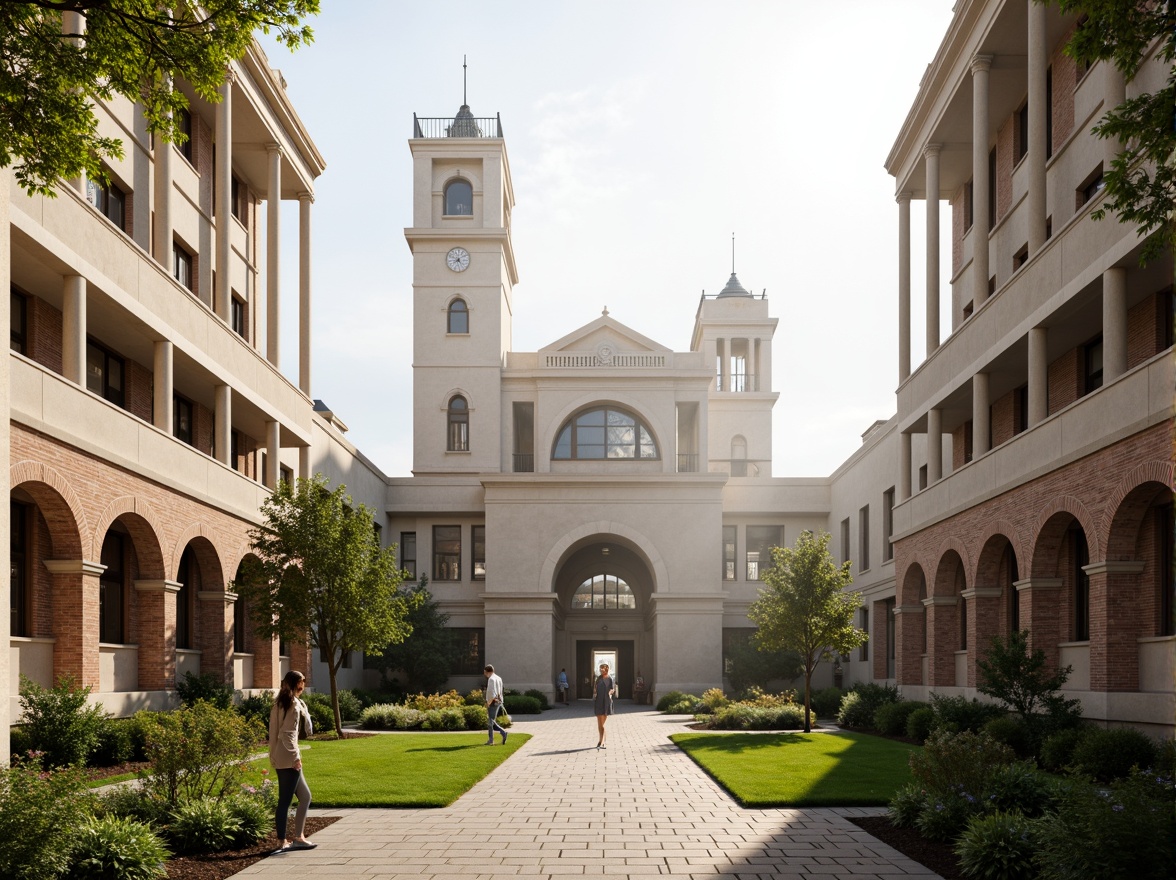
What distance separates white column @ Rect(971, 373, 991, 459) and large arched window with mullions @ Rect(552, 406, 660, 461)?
22.6 metres

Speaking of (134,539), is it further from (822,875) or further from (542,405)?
(542,405)

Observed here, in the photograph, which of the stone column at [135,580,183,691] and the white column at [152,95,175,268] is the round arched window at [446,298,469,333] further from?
the stone column at [135,580,183,691]

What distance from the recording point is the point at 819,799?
1428cm

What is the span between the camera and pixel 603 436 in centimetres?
4709

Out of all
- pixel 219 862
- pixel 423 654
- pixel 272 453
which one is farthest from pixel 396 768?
pixel 423 654

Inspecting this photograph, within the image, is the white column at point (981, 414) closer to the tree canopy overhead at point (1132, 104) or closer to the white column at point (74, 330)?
the tree canopy overhead at point (1132, 104)

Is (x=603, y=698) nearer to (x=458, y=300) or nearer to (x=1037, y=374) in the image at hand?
(x=1037, y=374)

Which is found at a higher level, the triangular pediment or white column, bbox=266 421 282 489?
the triangular pediment

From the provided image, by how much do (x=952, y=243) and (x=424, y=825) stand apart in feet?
84.1

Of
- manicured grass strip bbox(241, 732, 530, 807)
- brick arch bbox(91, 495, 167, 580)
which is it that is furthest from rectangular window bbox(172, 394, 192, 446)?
manicured grass strip bbox(241, 732, 530, 807)

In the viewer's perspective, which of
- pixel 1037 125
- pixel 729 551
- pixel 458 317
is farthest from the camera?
pixel 458 317

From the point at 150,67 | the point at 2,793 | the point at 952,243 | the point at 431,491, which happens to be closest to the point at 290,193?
the point at 431,491

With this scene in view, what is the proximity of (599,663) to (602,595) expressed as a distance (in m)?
3.28

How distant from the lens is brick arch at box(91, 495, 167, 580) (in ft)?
66.5
